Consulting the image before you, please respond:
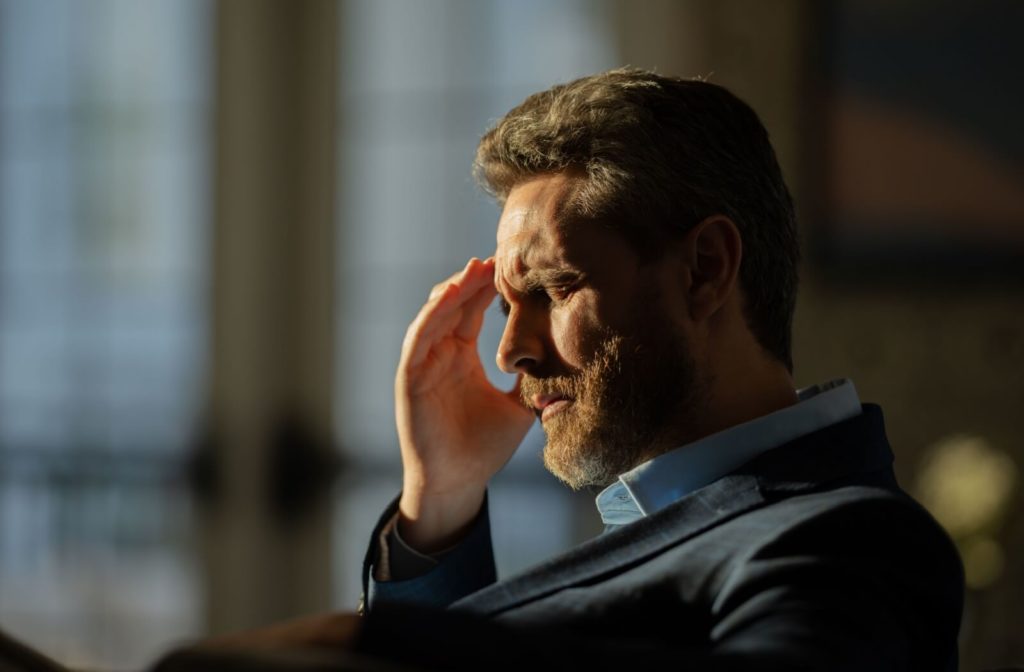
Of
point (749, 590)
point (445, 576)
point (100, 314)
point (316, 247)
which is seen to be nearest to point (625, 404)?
point (445, 576)

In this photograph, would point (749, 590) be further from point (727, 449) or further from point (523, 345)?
point (523, 345)

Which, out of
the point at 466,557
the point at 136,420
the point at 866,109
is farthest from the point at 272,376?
the point at 466,557

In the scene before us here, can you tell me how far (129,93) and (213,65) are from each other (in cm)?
39

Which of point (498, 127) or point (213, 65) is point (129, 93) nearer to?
point (213, 65)

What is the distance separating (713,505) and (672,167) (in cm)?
48

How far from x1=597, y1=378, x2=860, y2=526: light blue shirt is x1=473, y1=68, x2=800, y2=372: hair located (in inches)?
7.2

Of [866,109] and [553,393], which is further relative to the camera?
[866,109]

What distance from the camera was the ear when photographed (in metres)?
1.55

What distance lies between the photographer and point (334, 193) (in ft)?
14.1

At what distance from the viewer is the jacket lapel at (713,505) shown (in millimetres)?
1187

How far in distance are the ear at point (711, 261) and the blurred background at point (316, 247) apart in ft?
6.67

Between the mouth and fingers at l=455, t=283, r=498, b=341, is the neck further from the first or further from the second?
fingers at l=455, t=283, r=498, b=341

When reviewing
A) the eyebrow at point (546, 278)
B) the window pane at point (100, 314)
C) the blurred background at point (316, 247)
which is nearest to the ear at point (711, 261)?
the eyebrow at point (546, 278)

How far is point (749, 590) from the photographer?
101cm
